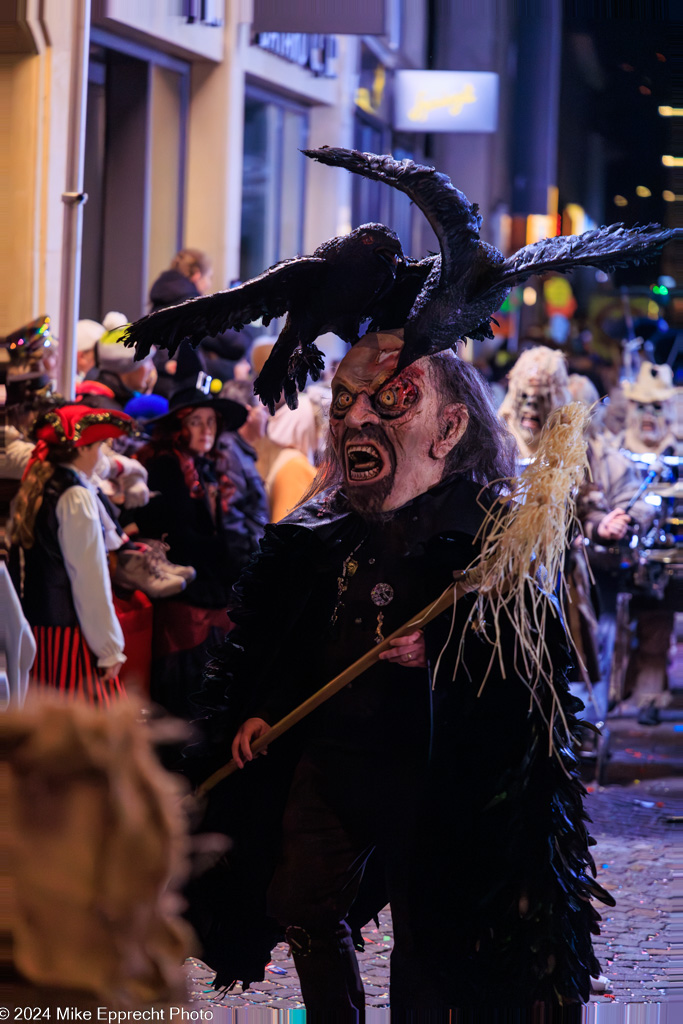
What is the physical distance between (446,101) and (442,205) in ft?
43.9

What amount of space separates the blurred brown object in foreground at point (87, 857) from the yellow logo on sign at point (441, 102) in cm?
1466

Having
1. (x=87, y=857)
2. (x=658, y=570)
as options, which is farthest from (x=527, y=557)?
(x=658, y=570)

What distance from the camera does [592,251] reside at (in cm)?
295

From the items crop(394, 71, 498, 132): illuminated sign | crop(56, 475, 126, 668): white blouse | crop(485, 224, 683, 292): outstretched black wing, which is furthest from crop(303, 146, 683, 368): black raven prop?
crop(394, 71, 498, 132): illuminated sign

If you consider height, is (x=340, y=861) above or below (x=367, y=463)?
below

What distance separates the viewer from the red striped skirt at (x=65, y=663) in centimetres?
514

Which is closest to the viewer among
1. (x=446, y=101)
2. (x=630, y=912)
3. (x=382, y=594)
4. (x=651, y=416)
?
(x=382, y=594)

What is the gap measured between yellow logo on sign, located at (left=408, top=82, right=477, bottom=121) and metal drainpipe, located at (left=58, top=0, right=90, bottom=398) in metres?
9.24

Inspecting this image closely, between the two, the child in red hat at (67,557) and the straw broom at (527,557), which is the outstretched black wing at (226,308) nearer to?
the straw broom at (527,557)

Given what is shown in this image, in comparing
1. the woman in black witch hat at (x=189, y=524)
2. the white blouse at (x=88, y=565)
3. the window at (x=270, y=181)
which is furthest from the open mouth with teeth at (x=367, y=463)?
the window at (x=270, y=181)

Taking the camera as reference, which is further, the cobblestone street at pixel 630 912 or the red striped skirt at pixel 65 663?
the red striped skirt at pixel 65 663

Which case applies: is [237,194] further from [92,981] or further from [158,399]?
[92,981]

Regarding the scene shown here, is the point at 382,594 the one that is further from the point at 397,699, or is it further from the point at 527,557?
the point at 527,557

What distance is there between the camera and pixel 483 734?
2.99m
